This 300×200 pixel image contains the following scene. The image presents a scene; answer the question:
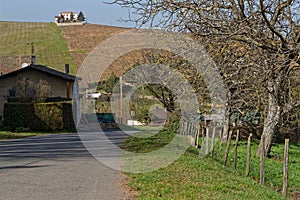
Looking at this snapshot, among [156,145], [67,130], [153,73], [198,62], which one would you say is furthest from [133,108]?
[198,62]

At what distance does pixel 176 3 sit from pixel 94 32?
223 ft

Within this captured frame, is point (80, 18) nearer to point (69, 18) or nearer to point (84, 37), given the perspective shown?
point (69, 18)

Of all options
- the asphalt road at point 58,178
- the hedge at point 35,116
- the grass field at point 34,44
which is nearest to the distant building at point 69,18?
the grass field at point 34,44

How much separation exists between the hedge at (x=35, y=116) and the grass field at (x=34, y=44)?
20.7 m

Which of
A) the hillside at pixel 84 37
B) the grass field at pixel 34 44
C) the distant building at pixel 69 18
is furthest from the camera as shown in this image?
the distant building at pixel 69 18

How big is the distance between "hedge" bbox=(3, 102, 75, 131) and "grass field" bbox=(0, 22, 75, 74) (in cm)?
2068

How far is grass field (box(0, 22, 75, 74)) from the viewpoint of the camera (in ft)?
214

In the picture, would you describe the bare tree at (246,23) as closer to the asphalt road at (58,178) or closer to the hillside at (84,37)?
the asphalt road at (58,178)

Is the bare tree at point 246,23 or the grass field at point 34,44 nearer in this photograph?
the bare tree at point 246,23

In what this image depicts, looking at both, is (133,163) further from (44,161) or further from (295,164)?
(295,164)

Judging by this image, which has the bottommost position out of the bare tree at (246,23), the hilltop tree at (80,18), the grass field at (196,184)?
the grass field at (196,184)

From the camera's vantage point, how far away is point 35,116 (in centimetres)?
4066

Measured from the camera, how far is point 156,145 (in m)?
21.0

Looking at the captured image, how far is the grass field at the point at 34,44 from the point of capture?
65125 millimetres
